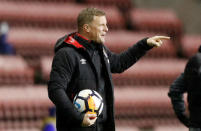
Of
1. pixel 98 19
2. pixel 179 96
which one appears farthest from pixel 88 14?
pixel 179 96

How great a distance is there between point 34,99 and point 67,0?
3123 millimetres

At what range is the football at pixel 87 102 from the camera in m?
3.27

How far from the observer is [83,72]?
3328 millimetres

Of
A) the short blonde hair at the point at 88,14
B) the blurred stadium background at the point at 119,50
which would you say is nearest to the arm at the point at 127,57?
the short blonde hair at the point at 88,14

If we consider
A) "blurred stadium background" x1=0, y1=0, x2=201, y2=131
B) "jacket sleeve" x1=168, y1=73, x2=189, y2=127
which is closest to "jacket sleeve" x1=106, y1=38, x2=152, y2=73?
"jacket sleeve" x1=168, y1=73, x2=189, y2=127

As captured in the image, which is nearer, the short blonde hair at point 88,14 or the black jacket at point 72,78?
the black jacket at point 72,78

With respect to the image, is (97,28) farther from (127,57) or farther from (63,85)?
(63,85)

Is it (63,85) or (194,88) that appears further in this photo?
(194,88)

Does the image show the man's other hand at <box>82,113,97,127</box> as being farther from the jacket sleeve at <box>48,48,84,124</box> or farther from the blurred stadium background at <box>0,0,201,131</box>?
the blurred stadium background at <box>0,0,201,131</box>

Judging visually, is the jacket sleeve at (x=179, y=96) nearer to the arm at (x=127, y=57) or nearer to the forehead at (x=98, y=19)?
the arm at (x=127, y=57)

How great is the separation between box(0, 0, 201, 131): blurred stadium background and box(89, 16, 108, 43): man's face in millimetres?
3905

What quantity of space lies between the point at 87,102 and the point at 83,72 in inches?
7.9

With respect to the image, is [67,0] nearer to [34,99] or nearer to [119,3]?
[119,3]

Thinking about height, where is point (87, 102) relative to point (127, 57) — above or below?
below
